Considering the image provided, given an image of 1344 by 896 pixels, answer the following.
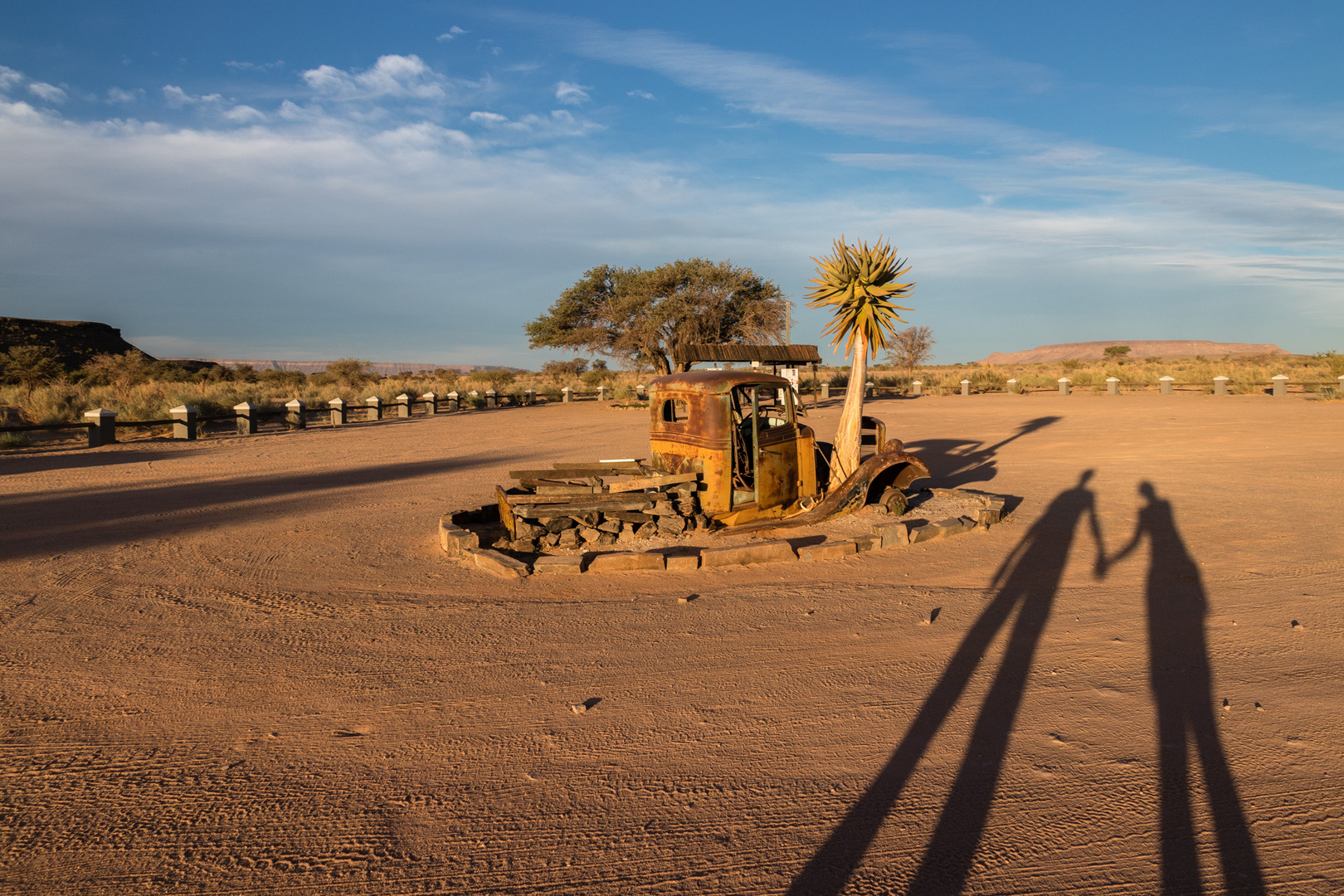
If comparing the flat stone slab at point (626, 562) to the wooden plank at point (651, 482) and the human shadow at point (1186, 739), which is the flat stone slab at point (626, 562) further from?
the human shadow at point (1186, 739)

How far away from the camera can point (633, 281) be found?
41.4m

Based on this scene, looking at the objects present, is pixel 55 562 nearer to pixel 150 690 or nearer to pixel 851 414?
pixel 150 690

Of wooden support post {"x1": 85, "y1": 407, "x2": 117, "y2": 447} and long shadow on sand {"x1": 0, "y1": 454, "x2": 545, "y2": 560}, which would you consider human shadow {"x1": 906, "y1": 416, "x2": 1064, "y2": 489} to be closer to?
long shadow on sand {"x1": 0, "y1": 454, "x2": 545, "y2": 560}

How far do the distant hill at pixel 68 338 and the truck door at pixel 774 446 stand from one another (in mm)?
67651

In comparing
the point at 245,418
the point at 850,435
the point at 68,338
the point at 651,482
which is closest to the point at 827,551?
the point at 651,482

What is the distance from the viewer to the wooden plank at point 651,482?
302 inches

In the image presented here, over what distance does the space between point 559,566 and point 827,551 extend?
268 centimetres

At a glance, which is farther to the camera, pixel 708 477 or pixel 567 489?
pixel 708 477

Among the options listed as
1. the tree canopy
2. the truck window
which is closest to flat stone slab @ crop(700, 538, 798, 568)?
the truck window

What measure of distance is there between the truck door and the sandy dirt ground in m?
1.35

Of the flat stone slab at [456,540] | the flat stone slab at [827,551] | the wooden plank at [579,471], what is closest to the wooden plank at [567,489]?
the wooden plank at [579,471]

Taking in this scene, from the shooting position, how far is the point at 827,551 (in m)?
7.17

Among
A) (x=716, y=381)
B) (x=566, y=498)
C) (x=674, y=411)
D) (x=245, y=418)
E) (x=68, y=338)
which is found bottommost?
(x=566, y=498)

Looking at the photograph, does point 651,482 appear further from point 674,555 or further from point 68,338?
point 68,338
